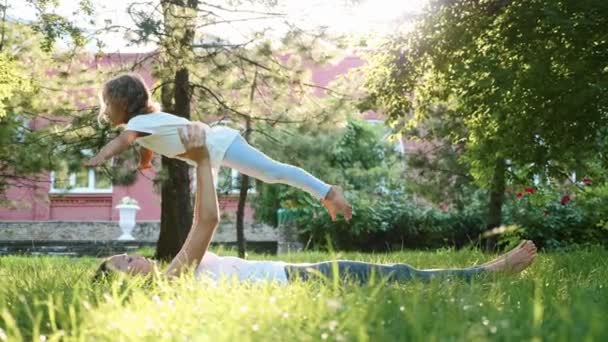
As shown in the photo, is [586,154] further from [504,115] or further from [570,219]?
[570,219]

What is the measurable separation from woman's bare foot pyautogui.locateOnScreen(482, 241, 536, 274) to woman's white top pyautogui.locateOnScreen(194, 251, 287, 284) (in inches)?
45.7

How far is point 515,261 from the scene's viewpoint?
4.14 m

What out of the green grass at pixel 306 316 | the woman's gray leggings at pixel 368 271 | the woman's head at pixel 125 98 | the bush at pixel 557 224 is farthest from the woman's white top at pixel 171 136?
the bush at pixel 557 224

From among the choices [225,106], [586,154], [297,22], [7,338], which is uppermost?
[297,22]

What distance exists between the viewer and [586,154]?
7.14 m

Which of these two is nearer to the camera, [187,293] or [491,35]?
[187,293]

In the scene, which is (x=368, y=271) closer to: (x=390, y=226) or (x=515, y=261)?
(x=515, y=261)

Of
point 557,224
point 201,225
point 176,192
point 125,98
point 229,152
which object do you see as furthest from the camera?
point 557,224

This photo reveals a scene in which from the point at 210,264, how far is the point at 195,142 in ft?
2.08

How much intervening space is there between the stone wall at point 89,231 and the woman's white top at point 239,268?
50.7 ft

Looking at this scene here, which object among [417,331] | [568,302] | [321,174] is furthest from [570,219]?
[417,331]

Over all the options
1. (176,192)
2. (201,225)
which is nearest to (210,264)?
(201,225)

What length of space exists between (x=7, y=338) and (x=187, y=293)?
28.3 inches

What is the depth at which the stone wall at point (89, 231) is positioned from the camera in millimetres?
19484
